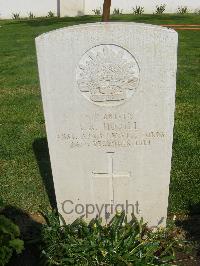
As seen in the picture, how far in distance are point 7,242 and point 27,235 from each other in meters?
0.71

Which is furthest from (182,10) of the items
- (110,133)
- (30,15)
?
(110,133)

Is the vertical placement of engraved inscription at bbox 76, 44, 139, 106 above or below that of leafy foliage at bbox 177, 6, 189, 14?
above

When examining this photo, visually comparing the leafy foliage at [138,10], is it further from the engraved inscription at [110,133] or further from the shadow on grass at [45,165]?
the engraved inscription at [110,133]

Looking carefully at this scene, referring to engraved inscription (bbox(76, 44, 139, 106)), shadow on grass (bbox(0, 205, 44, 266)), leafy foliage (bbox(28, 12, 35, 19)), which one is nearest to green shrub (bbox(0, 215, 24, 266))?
shadow on grass (bbox(0, 205, 44, 266))

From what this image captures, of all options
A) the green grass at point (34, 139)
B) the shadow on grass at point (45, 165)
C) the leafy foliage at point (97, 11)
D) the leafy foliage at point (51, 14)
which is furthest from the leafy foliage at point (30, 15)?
the shadow on grass at point (45, 165)

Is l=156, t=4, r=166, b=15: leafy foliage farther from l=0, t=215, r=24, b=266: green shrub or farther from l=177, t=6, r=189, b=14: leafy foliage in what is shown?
l=0, t=215, r=24, b=266: green shrub

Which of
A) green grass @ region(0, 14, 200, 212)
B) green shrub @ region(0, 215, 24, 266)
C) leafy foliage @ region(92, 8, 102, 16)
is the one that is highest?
green shrub @ region(0, 215, 24, 266)

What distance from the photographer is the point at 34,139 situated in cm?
638

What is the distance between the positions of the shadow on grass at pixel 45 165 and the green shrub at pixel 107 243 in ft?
2.31

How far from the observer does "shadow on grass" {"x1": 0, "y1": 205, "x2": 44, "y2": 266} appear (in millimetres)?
4078


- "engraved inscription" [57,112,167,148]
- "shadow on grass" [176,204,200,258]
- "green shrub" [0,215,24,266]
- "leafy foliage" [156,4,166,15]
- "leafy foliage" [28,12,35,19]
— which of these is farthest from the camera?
"leafy foliage" [28,12,35,19]

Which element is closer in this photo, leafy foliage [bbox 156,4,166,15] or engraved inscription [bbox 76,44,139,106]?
engraved inscription [bbox 76,44,139,106]

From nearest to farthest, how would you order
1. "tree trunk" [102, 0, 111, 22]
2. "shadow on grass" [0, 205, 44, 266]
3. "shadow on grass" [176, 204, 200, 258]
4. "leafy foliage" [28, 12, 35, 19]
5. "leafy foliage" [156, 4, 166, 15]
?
"shadow on grass" [0, 205, 44, 266] → "shadow on grass" [176, 204, 200, 258] → "tree trunk" [102, 0, 111, 22] → "leafy foliage" [156, 4, 166, 15] → "leafy foliage" [28, 12, 35, 19]

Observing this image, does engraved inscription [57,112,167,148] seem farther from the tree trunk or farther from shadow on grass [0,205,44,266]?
the tree trunk
